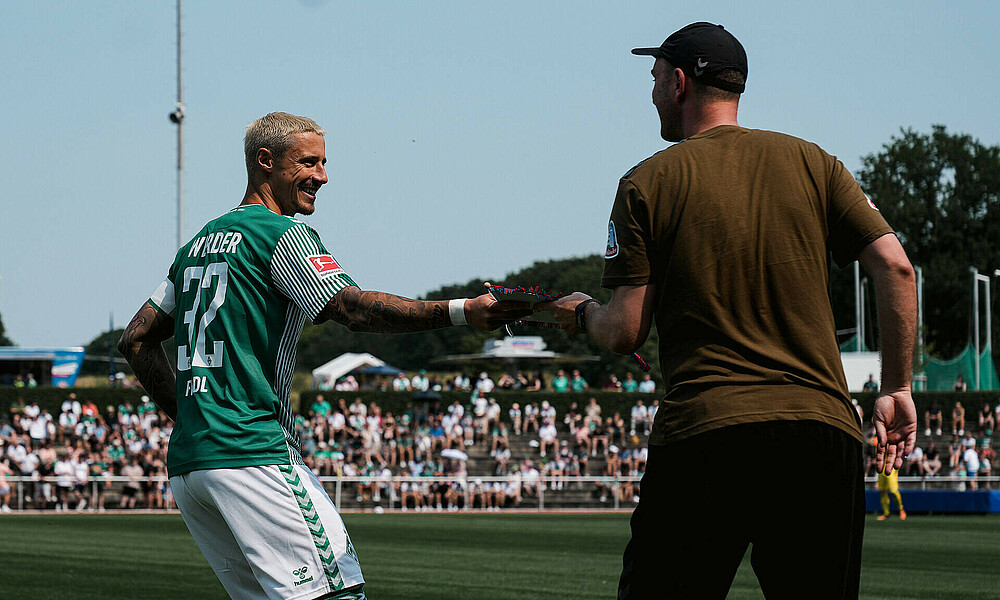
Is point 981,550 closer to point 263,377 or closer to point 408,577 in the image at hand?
point 408,577

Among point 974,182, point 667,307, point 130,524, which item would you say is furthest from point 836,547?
point 974,182

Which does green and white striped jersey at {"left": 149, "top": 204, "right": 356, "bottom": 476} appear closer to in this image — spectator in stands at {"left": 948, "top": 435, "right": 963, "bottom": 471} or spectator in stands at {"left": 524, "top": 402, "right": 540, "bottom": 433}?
spectator in stands at {"left": 948, "top": 435, "right": 963, "bottom": 471}

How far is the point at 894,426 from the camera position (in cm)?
350

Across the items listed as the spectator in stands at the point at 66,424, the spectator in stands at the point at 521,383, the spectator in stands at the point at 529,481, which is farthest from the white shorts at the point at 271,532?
the spectator in stands at the point at 521,383

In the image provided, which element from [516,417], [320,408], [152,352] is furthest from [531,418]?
[152,352]

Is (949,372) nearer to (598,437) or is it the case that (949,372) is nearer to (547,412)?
(598,437)

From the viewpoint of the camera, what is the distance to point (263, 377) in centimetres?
387

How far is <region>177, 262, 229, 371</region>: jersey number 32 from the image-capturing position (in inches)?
152

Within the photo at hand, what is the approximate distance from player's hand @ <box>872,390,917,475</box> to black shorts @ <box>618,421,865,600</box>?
0.61 feet

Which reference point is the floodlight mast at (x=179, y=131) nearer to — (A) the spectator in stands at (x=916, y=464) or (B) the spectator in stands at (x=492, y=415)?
(B) the spectator in stands at (x=492, y=415)

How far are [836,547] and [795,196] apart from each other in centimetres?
97

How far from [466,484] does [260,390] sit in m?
27.8

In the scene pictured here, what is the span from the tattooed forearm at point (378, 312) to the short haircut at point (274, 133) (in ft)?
2.15

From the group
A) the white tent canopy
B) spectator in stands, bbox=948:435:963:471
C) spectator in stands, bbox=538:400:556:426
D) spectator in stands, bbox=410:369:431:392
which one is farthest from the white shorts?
the white tent canopy
